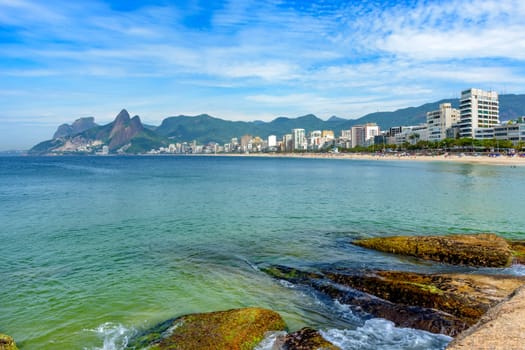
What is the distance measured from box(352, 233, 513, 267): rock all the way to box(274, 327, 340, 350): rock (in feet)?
29.2

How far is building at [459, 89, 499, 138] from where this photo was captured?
154125 mm

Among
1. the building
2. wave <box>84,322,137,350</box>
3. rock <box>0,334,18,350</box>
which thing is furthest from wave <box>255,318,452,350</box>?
the building

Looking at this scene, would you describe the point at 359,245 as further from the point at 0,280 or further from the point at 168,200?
the point at 168,200

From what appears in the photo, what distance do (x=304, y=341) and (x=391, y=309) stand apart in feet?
10.8

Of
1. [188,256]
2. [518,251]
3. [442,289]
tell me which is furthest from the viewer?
[188,256]

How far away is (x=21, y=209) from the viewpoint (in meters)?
33.7

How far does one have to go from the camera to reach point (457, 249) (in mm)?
15922

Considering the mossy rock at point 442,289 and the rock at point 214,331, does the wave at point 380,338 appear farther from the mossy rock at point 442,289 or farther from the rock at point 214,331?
the mossy rock at point 442,289

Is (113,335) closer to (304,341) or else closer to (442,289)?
(304,341)

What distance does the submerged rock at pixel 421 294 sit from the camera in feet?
33.5

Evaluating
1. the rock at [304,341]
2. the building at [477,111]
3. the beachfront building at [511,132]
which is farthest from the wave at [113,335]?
the building at [477,111]

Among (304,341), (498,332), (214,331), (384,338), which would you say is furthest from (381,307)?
(498,332)

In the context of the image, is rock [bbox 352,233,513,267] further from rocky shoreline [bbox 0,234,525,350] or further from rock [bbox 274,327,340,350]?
rock [bbox 274,327,340,350]

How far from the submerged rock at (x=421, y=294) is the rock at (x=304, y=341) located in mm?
2478
